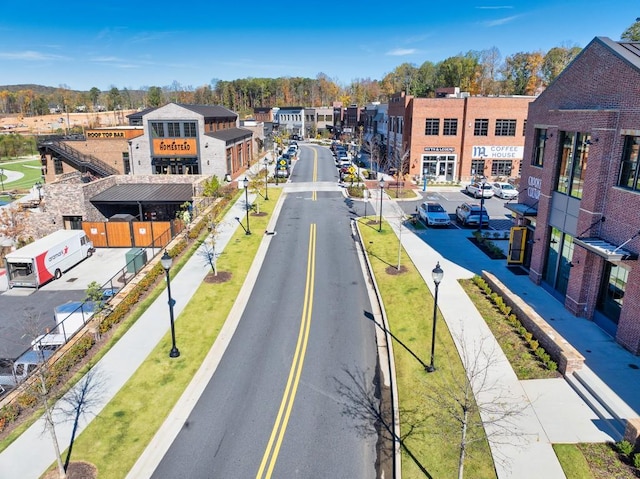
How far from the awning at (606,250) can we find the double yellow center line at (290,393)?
11.6 m

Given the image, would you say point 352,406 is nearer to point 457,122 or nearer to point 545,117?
point 545,117

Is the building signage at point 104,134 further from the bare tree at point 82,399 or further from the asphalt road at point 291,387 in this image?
the bare tree at point 82,399

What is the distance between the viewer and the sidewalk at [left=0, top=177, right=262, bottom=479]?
1209cm

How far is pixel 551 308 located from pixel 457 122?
3919cm

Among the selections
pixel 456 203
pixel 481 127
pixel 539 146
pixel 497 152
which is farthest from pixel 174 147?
pixel 539 146

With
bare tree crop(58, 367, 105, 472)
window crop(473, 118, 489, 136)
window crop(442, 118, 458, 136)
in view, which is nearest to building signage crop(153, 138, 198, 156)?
window crop(442, 118, 458, 136)

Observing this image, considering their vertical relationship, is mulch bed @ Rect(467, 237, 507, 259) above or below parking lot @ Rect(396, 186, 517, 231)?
below

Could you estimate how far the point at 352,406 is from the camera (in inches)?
571

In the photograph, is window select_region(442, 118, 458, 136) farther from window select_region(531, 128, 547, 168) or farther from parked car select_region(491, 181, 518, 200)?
window select_region(531, 128, 547, 168)

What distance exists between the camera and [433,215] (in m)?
35.2

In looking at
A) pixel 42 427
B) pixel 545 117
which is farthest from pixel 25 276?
pixel 545 117

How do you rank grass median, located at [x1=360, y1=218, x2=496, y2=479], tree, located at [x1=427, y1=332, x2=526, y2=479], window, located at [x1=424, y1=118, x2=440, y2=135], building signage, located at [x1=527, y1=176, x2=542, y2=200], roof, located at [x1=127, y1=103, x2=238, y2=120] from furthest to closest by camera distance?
window, located at [x1=424, y1=118, x2=440, y2=135] → roof, located at [x1=127, y1=103, x2=238, y2=120] → building signage, located at [x1=527, y1=176, x2=542, y2=200] → tree, located at [x1=427, y1=332, x2=526, y2=479] → grass median, located at [x1=360, y1=218, x2=496, y2=479]

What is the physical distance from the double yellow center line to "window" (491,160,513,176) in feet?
130

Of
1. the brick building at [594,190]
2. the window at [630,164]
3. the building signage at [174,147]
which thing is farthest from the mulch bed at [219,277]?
the building signage at [174,147]
